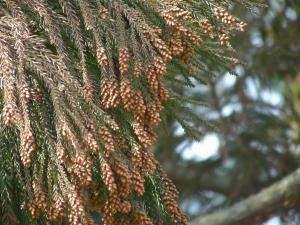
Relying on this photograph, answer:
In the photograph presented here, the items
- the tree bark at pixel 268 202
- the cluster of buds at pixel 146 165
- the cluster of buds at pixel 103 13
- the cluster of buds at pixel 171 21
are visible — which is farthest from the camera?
the tree bark at pixel 268 202

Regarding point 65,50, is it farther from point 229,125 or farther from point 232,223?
point 229,125

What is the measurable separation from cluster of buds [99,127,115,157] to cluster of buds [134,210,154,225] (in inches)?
11.7

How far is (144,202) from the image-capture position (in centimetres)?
315

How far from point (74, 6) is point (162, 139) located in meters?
5.45

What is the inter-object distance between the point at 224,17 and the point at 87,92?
596 millimetres

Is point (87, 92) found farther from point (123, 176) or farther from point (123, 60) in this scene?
point (123, 176)

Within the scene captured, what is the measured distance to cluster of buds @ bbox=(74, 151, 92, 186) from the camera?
270cm

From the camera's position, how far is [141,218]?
295 cm

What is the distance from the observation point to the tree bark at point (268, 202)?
6.48 m

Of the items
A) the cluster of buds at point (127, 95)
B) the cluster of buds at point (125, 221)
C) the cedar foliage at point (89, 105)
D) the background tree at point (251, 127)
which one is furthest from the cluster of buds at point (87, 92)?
the background tree at point (251, 127)

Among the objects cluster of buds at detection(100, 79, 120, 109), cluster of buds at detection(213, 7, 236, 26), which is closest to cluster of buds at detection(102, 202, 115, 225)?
cluster of buds at detection(100, 79, 120, 109)

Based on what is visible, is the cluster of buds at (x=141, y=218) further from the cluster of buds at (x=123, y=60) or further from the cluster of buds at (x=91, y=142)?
the cluster of buds at (x=123, y=60)

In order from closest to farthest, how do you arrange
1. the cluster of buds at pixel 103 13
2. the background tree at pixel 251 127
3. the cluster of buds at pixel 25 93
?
the cluster of buds at pixel 25 93, the cluster of buds at pixel 103 13, the background tree at pixel 251 127

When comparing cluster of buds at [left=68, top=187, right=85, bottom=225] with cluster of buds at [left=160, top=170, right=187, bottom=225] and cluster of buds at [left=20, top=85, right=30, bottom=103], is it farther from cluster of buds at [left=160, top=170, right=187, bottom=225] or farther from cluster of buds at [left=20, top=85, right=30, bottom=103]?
cluster of buds at [left=160, top=170, right=187, bottom=225]
